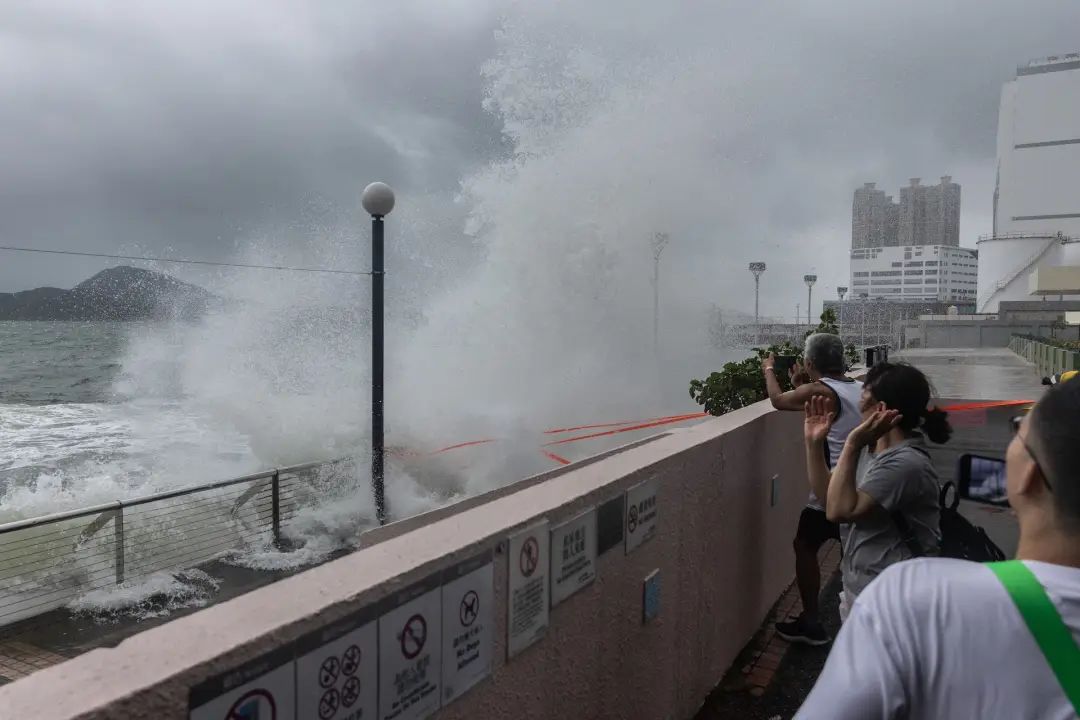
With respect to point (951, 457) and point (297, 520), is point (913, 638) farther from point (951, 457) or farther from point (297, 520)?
point (297, 520)

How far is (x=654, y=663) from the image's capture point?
300 centimetres

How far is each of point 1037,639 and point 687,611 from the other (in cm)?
236

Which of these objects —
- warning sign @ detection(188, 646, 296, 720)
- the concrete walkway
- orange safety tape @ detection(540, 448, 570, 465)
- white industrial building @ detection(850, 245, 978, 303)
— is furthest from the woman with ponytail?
white industrial building @ detection(850, 245, 978, 303)

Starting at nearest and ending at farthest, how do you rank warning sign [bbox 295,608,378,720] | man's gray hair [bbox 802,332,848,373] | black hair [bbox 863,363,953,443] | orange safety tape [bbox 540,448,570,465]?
warning sign [bbox 295,608,378,720], black hair [bbox 863,363,953,443], man's gray hair [bbox 802,332,848,373], orange safety tape [bbox 540,448,570,465]

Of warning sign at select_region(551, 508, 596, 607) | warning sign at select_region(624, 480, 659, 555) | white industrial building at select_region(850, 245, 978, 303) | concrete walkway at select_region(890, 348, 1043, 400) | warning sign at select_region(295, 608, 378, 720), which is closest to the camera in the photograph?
warning sign at select_region(295, 608, 378, 720)

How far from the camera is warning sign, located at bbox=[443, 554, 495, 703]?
1.77 meters

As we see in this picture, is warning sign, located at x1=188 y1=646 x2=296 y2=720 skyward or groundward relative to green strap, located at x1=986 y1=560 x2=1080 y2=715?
groundward

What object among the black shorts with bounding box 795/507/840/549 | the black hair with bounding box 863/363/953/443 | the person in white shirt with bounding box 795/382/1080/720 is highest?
the black hair with bounding box 863/363/953/443

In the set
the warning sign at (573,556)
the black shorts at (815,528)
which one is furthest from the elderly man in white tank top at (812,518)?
the warning sign at (573,556)

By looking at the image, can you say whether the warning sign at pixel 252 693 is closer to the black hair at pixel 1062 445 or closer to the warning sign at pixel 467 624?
the warning sign at pixel 467 624

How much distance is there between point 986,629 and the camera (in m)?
1.08

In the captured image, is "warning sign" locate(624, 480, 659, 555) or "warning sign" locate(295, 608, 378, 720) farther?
"warning sign" locate(624, 480, 659, 555)

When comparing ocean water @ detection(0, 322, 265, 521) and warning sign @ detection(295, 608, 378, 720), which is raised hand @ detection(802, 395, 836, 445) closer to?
warning sign @ detection(295, 608, 378, 720)

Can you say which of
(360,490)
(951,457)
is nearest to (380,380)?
(360,490)
